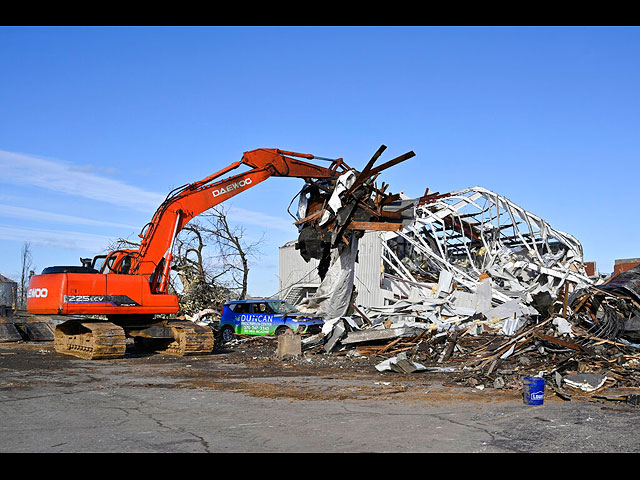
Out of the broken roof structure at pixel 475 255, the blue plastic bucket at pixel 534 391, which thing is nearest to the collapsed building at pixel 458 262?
the broken roof structure at pixel 475 255

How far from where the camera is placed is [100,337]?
17.8 m

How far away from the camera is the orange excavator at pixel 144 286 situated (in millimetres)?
17906

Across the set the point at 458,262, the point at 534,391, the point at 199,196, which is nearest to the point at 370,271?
the point at 458,262

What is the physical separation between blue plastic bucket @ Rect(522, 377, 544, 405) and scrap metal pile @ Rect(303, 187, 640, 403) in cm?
87

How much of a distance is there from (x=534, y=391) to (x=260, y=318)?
47.2 feet

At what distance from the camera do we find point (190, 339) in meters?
19.1

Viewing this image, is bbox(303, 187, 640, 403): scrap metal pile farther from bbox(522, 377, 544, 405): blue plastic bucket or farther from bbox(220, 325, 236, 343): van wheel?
bbox(220, 325, 236, 343): van wheel

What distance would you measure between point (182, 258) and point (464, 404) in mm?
27601

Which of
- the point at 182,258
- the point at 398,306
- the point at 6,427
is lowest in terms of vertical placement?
the point at 6,427

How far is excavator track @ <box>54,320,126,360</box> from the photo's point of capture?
58.6 feet

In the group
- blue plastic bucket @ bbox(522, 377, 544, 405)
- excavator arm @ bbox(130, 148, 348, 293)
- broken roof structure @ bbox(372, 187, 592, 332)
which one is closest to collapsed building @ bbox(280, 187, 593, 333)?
broken roof structure @ bbox(372, 187, 592, 332)

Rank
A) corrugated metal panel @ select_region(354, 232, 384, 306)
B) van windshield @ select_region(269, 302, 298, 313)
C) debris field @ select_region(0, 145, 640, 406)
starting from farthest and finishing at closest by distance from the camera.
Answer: corrugated metal panel @ select_region(354, 232, 384, 306)
van windshield @ select_region(269, 302, 298, 313)
debris field @ select_region(0, 145, 640, 406)

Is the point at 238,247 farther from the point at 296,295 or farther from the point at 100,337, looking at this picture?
the point at 100,337
